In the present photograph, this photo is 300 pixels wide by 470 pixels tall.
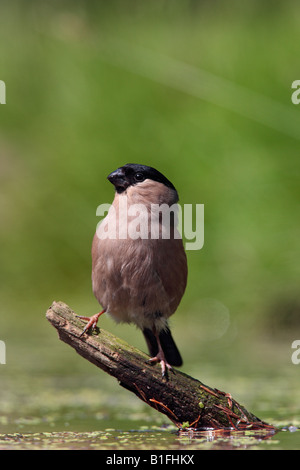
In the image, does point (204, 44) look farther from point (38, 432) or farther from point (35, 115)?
point (38, 432)

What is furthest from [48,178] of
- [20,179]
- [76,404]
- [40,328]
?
[76,404]

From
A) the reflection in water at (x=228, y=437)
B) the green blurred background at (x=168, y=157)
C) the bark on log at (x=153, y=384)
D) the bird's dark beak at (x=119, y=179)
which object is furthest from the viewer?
the green blurred background at (x=168, y=157)

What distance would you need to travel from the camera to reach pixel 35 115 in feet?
31.9

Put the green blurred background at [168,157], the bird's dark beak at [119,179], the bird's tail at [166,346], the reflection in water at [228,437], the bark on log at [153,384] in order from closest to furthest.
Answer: the reflection in water at [228,437]
the bark on log at [153,384]
the bird's dark beak at [119,179]
the bird's tail at [166,346]
the green blurred background at [168,157]

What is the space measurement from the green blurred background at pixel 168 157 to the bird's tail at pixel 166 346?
1724mm

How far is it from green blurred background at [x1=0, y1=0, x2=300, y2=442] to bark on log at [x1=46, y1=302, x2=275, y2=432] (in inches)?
81.0

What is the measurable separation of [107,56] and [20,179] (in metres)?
1.84

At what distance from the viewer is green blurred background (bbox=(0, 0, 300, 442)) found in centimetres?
707

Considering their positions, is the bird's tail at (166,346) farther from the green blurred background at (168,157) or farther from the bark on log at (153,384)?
the green blurred background at (168,157)

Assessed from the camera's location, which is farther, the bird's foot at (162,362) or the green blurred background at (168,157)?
the green blurred background at (168,157)

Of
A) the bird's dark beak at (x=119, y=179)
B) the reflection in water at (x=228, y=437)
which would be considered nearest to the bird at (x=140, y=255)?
the bird's dark beak at (x=119, y=179)

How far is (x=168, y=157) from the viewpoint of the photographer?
8547mm

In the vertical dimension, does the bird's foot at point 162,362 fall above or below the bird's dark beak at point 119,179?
below

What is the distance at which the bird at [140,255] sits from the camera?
394cm
